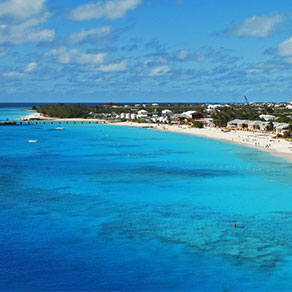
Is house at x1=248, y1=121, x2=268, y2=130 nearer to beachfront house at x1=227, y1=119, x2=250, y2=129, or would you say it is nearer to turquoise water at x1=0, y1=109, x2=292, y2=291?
beachfront house at x1=227, y1=119, x2=250, y2=129

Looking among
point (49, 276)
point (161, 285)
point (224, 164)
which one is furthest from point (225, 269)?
point (224, 164)

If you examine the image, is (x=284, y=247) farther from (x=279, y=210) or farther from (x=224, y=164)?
(x=224, y=164)

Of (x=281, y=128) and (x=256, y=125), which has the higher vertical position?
(x=256, y=125)

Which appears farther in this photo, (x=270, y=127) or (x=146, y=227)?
(x=270, y=127)

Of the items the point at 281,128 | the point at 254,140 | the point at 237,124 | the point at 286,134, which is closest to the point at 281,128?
the point at 281,128

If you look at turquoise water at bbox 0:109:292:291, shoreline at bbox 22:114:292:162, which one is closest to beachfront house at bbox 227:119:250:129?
shoreline at bbox 22:114:292:162

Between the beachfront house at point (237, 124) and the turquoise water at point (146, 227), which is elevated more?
the beachfront house at point (237, 124)

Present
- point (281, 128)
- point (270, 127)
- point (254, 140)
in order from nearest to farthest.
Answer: point (254, 140) < point (281, 128) < point (270, 127)

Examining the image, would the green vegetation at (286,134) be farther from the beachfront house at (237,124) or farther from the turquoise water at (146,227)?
the turquoise water at (146,227)

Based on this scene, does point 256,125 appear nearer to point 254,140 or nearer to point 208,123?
point 254,140

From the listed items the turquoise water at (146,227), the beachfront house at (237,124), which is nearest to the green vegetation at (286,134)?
the beachfront house at (237,124)
